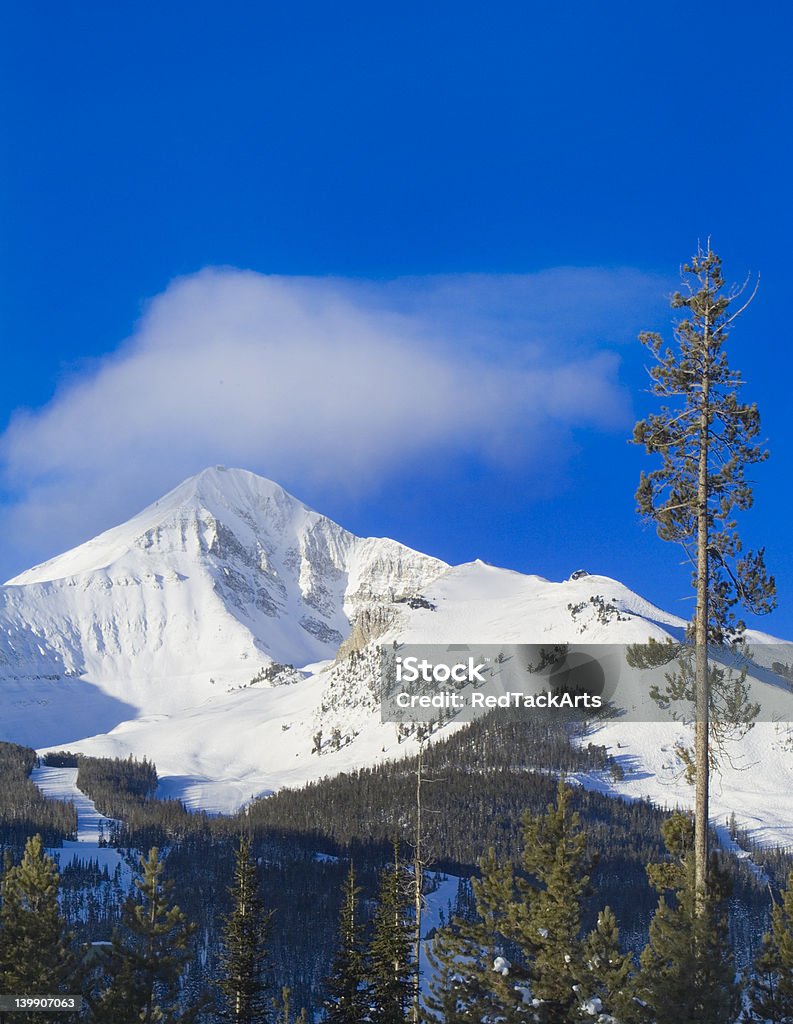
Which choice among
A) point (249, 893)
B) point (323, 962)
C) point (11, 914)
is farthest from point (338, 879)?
point (11, 914)

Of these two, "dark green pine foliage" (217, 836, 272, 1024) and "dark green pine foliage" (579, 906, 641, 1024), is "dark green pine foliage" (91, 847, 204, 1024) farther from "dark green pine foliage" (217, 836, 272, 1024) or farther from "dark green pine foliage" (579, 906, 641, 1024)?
"dark green pine foliage" (579, 906, 641, 1024)

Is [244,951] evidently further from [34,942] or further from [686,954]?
[686,954]

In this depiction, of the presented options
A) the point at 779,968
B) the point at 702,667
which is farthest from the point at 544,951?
the point at 779,968

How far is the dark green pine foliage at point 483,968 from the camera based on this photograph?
27.6m

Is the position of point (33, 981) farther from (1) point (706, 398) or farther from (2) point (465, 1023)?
(1) point (706, 398)

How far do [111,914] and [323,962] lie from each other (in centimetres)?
5501

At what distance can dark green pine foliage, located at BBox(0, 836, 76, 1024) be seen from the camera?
32656mm

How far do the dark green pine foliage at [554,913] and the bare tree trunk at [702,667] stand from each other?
411cm


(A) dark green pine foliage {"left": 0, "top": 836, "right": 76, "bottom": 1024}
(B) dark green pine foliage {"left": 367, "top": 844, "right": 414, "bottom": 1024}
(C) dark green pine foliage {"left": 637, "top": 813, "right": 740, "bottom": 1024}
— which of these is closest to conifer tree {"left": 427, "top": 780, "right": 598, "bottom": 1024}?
(C) dark green pine foliage {"left": 637, "top": 813, "right": 740, "bottom": 1024}

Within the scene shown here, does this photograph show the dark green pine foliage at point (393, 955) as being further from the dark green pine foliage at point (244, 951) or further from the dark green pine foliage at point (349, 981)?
the dark green pine foliage at point (244, 951)

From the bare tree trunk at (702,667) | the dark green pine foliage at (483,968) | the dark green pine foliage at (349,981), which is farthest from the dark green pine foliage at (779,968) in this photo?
the dark green pine foliage at (349,981)

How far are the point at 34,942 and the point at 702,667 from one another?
24133 millimetres

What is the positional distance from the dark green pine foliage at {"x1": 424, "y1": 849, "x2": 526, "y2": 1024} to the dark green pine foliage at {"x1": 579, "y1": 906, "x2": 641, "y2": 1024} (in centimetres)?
235

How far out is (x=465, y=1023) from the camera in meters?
27.7
